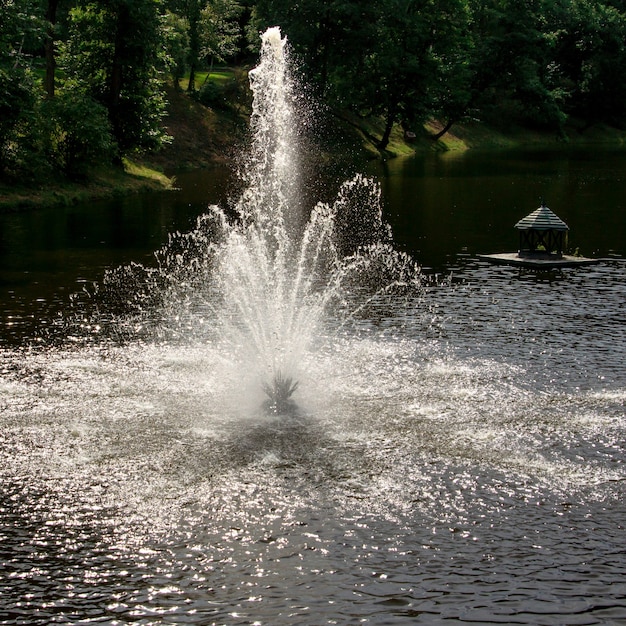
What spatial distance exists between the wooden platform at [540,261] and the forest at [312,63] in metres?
26.0

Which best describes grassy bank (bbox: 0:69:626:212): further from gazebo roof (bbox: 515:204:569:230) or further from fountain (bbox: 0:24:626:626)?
gazebo roof (bbox: 515:204:569:230)

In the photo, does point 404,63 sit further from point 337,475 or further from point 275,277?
point 337,475

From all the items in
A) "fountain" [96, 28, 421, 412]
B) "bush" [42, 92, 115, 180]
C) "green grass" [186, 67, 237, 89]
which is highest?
"green grass" [186, 67, 237, 89]

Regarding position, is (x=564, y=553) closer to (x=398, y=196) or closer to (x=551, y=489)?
(x=551, y=489)

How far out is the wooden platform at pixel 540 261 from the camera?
104ft

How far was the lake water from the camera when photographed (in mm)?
10797

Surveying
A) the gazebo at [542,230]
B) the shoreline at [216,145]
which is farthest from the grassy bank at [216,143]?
the gazebo at [542,230]

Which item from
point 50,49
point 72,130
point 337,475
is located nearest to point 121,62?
point 50,49

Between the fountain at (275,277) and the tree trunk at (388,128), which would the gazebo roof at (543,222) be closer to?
the fountain at (275,277)

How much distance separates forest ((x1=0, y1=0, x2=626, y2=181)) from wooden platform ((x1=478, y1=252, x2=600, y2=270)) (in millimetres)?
26003

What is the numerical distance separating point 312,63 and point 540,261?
61274 mm

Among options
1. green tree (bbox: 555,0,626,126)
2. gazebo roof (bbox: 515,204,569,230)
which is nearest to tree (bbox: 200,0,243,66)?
green tree (bbox: 555,0,626,126)

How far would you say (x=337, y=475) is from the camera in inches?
552

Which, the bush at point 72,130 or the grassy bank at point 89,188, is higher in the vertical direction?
the bush at point 72,130
